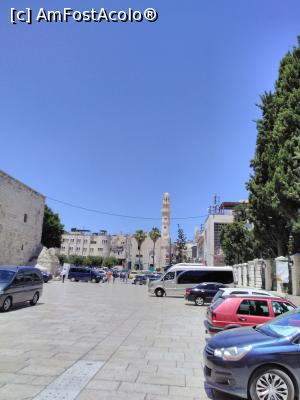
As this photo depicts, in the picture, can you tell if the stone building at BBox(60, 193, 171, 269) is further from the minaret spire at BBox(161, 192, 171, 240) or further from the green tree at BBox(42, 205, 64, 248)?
the green tree at BBox(42, 205, 64, 248)

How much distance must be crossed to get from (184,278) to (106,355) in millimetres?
24031

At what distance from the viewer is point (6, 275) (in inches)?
699

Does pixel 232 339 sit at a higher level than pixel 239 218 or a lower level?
lower

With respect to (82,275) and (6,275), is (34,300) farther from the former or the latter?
(82,275)

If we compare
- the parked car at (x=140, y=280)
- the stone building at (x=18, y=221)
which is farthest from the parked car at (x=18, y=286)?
the parked car at (x=140, y=280)

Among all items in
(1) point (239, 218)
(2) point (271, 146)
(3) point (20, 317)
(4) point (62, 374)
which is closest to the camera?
(4) point (62, 374)

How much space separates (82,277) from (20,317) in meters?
38.1

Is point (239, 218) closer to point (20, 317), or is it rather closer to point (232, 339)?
point (20, 317)

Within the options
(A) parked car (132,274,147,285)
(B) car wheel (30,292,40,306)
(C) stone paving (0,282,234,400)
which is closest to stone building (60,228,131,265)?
(A) parked car (132,274,147,285)

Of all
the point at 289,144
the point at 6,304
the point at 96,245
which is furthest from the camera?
the point at 96,245

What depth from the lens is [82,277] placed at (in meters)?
52.8

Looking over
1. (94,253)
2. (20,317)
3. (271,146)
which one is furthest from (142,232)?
(20,317)

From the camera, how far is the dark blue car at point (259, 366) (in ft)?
18.3

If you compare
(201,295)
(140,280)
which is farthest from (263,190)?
(140,280)
